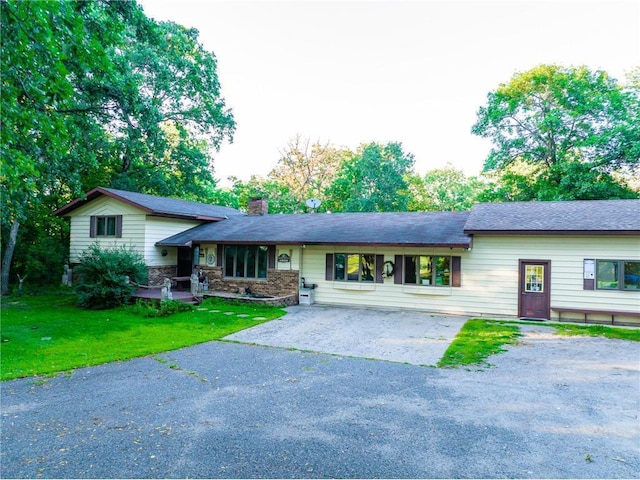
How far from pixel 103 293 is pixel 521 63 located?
1063 inches

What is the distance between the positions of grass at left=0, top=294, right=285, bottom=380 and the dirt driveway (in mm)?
941

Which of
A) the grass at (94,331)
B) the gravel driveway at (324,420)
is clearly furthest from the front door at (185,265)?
the gravel driveway at (324,420)

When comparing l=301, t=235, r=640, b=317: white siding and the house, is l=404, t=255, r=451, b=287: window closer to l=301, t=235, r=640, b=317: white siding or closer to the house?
the house

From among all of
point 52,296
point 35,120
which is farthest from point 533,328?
point 52,296

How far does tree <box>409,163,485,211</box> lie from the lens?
3862 cm

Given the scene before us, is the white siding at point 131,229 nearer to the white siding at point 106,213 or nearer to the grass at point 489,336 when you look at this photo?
the white siding at point 106,213

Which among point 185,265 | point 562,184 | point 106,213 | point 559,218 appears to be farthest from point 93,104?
point 562,184

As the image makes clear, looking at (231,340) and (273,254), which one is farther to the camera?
(273,254)

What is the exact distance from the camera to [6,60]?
511 cm

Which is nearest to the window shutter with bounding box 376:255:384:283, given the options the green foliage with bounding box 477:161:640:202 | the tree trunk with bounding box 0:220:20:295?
the green foliage with bounding box 477:161:640:202

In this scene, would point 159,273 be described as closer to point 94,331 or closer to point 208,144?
point 94,331

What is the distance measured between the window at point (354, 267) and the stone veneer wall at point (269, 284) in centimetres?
162

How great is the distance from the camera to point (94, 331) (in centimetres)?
924

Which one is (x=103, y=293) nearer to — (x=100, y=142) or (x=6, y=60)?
(x=6, y=60)
